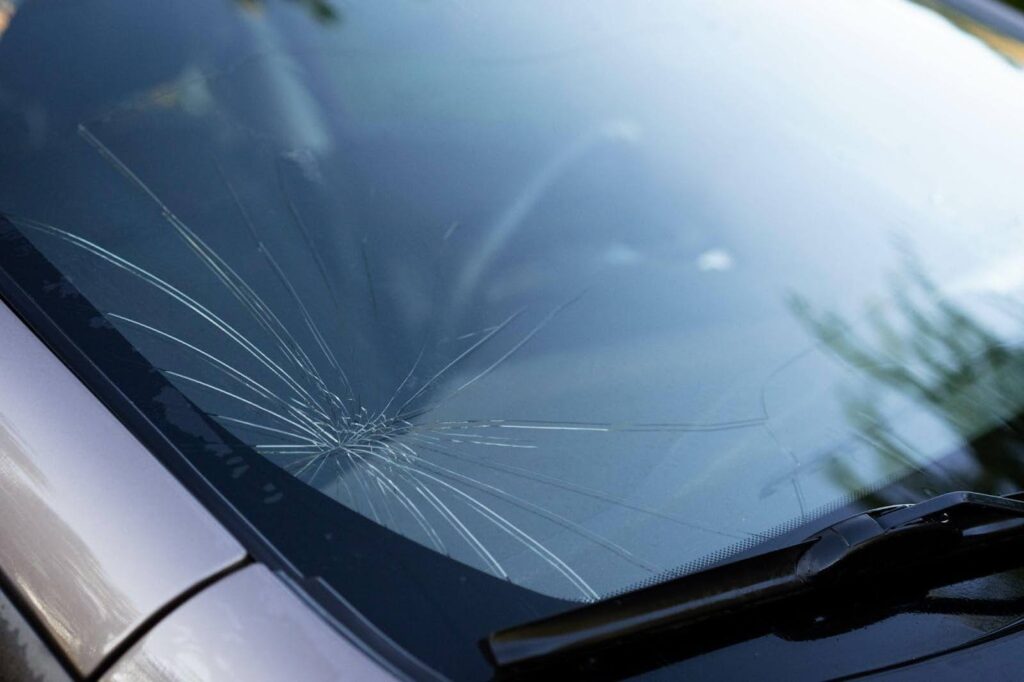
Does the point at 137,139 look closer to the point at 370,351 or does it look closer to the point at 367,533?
the point at 370,351

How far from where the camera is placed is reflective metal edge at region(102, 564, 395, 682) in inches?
33.9

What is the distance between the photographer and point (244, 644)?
0.87 metres

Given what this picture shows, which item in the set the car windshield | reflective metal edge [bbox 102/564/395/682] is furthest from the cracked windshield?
reflective metal edge [bbox 102/564/395/682]

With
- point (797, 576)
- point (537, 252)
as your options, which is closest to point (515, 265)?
point (537, 252)

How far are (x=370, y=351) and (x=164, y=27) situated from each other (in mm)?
704

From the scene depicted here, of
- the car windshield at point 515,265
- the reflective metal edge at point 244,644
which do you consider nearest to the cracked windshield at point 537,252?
the car windshield at point 515,265

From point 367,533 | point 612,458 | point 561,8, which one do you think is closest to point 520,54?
point 561,8

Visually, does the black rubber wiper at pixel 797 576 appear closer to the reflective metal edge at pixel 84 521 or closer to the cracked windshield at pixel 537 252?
the cracked windshield at pixel 537 252

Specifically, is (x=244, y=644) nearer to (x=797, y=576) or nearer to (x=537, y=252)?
(x=797, y=576)

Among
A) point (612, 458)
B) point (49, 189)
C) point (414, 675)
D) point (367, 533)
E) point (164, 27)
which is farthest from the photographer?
point (164, 27)

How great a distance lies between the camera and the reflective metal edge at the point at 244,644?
2.82 ft

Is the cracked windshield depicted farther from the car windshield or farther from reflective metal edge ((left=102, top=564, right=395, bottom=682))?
reflective metal edge ((left=102, top=564, right=395, bottom=682))

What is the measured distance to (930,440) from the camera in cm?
125

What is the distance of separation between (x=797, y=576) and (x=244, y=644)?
0.54 metres
